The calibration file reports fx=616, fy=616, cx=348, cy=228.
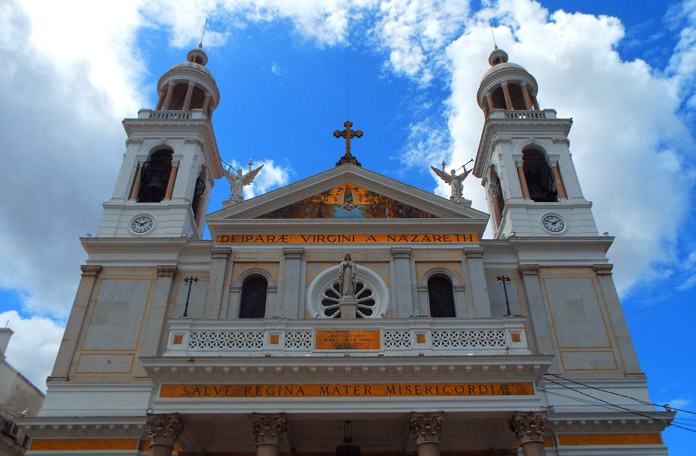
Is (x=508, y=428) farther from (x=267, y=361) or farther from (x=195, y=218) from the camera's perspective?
(x=195, y=218)

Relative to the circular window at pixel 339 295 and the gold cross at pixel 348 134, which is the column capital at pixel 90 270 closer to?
the circular window at pixel 339 295

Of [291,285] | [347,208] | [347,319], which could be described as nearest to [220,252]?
[291,285]

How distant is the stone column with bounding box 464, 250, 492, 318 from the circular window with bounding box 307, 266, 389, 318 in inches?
121

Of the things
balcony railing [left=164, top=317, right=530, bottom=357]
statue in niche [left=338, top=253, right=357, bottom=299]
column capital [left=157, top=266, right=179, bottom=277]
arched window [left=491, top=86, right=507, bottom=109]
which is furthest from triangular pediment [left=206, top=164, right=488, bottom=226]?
arched window [left=491, top=86, right=507, bottom=109]

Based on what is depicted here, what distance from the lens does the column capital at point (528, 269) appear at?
2266 centimetres

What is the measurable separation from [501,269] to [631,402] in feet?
20.3

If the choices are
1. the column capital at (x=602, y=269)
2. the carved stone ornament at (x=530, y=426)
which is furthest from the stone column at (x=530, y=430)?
A: the column capital at (x=602, y=269)

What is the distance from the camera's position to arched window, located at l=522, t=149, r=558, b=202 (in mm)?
26656

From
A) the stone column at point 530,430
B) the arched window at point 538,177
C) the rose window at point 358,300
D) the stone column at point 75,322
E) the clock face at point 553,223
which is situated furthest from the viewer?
the arched window at point 538,177

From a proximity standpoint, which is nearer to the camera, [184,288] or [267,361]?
[267,361]

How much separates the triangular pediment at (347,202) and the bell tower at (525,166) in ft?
10.2

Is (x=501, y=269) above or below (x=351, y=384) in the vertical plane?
above

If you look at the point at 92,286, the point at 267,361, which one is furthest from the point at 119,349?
the point at 267,361

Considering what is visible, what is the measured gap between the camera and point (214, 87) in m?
30.8
